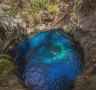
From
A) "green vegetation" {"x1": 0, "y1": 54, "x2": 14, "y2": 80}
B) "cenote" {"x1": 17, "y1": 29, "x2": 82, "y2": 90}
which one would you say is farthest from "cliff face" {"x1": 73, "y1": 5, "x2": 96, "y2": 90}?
"green vegetation" {"x1": 0, "y1": 54, "x2": 14, "y2": 80}

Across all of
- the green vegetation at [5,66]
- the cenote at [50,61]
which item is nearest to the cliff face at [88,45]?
the cenote at [50,61]

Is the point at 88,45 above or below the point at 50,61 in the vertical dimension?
above

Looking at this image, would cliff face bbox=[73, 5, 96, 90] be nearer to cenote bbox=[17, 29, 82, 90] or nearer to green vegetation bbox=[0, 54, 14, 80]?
cenote bbox=[17, 29, 82, 90]

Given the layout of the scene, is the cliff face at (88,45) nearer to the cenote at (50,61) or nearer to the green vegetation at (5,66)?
the cenote at (50,61)

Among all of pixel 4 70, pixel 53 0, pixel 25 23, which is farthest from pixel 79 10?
pixel 4 70

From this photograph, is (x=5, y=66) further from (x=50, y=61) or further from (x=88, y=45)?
(x=88, y=45)

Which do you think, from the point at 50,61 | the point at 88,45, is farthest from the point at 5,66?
the point at 88,45

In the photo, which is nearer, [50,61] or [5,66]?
[5,66]

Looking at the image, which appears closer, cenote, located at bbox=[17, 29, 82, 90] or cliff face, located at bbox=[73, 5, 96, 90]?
cliff face, located at bbox=[73, 5, 96, 90]
